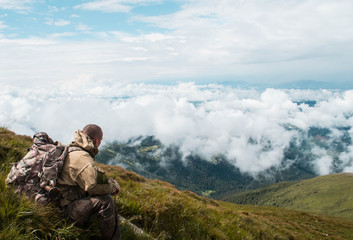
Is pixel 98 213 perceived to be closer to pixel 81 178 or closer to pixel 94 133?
pixel 81 178

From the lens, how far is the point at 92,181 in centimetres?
452

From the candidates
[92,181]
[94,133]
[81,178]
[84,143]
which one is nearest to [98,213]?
[92,181]

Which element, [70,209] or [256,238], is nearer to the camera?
[70,209]

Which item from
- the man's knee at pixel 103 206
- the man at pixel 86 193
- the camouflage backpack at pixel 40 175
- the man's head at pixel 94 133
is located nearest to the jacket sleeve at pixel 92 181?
the man at pixel 86 193

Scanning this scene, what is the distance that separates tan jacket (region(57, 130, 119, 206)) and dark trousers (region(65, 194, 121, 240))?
0.61ft

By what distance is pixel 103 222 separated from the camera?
4559 millimetres

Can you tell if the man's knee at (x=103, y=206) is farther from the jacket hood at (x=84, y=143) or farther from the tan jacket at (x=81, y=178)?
the jacket hood at (x=84, y=143)

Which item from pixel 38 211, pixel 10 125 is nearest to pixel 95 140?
pixel 38 211

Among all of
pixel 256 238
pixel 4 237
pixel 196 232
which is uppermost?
pixel 4 237

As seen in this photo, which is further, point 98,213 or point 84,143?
point 84,143

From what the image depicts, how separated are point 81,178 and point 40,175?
0.95 metres

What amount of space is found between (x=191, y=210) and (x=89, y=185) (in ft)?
15.1

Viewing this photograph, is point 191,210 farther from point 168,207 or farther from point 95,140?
point 95,140

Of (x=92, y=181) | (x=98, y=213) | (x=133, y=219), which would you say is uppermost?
(x=92, y=181)
